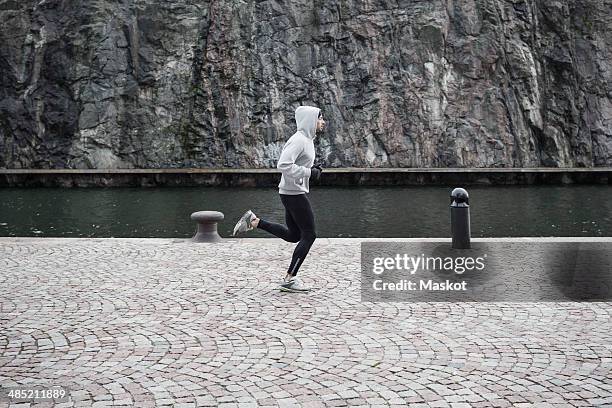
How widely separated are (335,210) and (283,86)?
22524 millimetres

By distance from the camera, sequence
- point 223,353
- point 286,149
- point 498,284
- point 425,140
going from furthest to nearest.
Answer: point 425,140
point 498,284
point 286,149
point 223,353

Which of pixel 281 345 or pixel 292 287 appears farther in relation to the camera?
pixel 292 287

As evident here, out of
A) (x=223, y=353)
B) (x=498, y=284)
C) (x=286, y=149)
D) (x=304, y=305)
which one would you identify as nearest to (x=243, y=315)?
(x=304, y=305)

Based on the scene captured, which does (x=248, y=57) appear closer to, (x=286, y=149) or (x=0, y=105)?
(x=0, y=105)

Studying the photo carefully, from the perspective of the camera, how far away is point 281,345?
5609 mm

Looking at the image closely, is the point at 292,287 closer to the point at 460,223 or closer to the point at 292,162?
the point at 292,162

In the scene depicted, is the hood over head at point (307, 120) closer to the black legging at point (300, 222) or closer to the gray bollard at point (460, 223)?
the black legging at point (300, 222)

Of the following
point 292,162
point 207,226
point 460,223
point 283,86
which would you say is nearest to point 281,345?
point 292,162

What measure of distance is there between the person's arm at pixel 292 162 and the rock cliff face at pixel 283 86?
110 ft

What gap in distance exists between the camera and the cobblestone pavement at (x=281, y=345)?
4559 millimetres

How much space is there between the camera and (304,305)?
7.02 m

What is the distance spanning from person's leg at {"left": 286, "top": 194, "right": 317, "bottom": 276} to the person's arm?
294 millimetres

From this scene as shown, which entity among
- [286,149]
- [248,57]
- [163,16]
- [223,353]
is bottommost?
[223,353]

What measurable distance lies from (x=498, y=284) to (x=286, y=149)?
295cm
